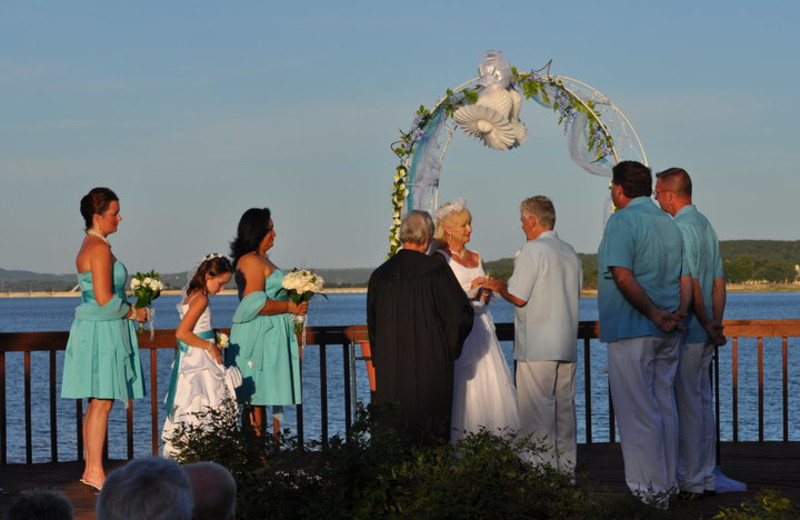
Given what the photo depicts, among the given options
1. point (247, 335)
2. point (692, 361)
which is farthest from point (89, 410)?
point (692, 361)

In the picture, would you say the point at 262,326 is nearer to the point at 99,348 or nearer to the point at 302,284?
the point at 302,284

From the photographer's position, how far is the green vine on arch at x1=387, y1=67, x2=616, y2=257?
8008mm

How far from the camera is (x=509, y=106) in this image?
8.10m

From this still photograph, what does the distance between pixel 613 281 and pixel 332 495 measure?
175 cm

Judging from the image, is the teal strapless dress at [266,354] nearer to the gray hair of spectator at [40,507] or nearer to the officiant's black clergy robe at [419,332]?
the officiant's black clergy robe at [419,332]

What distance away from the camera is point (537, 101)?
325 inches

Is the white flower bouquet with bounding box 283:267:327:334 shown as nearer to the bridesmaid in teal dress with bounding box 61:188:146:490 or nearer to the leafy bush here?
the bridesmaid in teal dress with bounding box 61:188:146:490

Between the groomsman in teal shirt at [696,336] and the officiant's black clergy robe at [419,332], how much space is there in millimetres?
1088

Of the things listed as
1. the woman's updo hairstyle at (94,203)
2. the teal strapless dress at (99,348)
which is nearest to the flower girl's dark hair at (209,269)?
the teal strapless dress at (99,348)

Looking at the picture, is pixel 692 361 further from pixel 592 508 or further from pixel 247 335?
pixel 247 335

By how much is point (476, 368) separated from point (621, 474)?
43.0 inches

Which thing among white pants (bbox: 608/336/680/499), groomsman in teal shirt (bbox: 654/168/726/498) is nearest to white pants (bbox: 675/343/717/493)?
groomsman in teal shirt (bbox: 654/168/726/498)

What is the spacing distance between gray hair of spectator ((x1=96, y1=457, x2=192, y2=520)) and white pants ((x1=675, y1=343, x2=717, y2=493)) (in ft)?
11.9

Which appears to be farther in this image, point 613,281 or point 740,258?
point 740,258
